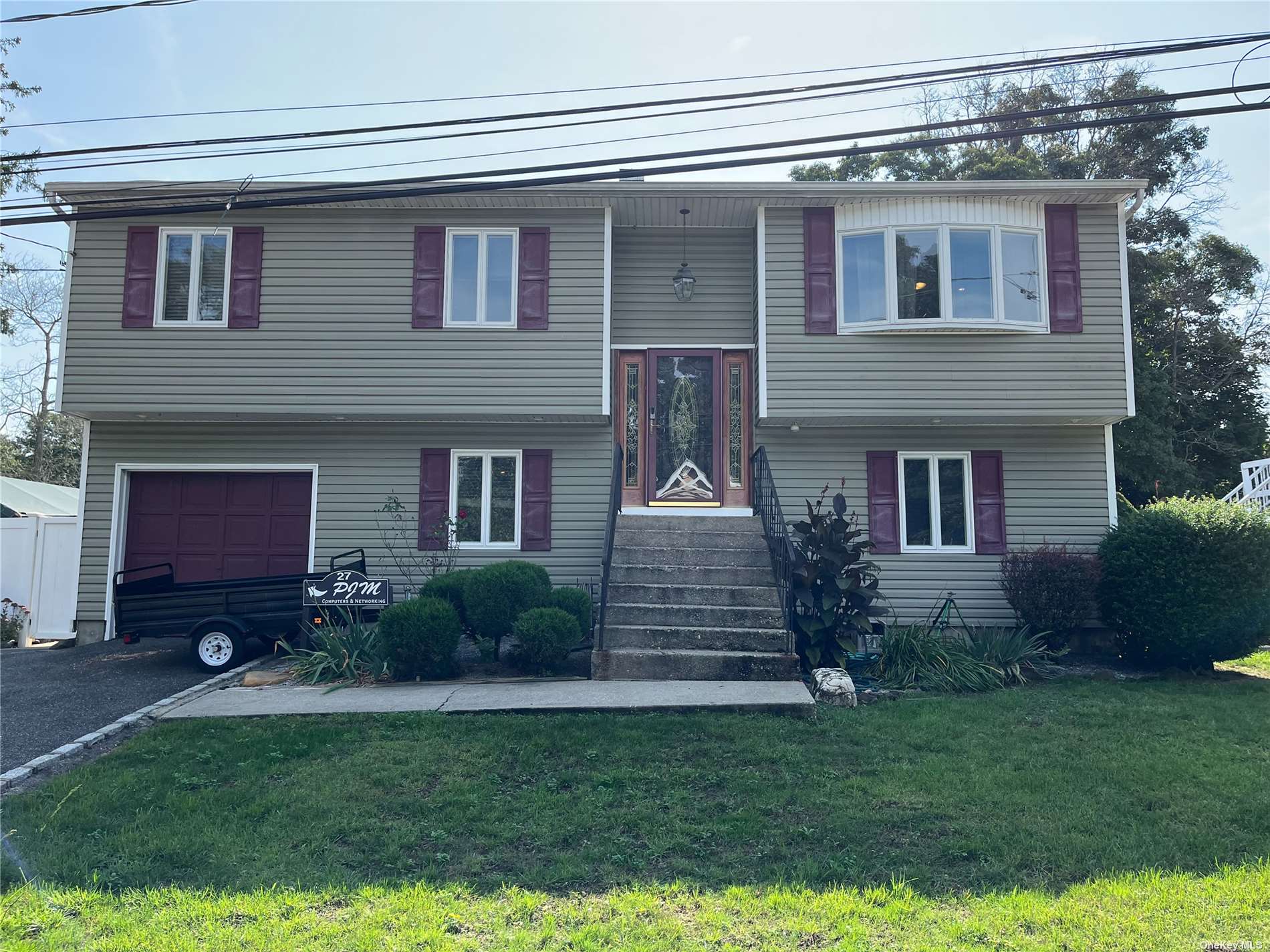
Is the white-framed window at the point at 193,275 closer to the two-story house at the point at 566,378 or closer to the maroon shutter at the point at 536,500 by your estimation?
the two-story house at the point at 566,378

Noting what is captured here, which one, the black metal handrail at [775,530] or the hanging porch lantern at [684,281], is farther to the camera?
the hanging porch lantern at [684,281]

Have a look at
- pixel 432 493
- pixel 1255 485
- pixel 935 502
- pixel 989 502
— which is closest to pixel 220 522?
pixel 432 493

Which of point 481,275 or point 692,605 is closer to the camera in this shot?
point 692,605

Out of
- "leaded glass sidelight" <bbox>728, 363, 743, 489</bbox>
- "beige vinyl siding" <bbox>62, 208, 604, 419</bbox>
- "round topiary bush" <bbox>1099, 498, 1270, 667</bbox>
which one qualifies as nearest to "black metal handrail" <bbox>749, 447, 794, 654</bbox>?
"leaded glass sidelight" <bbox>728, 363, 743, 489</bbox>

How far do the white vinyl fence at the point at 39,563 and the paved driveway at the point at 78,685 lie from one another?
0.71 m

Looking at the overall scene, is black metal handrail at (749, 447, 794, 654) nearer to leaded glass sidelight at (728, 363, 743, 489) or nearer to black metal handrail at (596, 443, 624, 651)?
leaded glass sidelight at (728, 363, 743, 489)

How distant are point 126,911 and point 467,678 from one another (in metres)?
4.61

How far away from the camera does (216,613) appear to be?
977cm

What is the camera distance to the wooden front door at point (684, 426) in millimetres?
11789

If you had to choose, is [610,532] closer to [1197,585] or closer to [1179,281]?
[1197,585]

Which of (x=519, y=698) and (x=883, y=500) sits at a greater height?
(x=883, y=500)

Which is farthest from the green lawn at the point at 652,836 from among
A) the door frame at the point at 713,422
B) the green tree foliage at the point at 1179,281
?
the green tree foliage at the point at 1179,281

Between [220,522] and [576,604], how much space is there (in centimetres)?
585

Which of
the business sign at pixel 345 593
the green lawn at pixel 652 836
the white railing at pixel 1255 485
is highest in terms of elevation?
the white railing at pixel 1255 485
